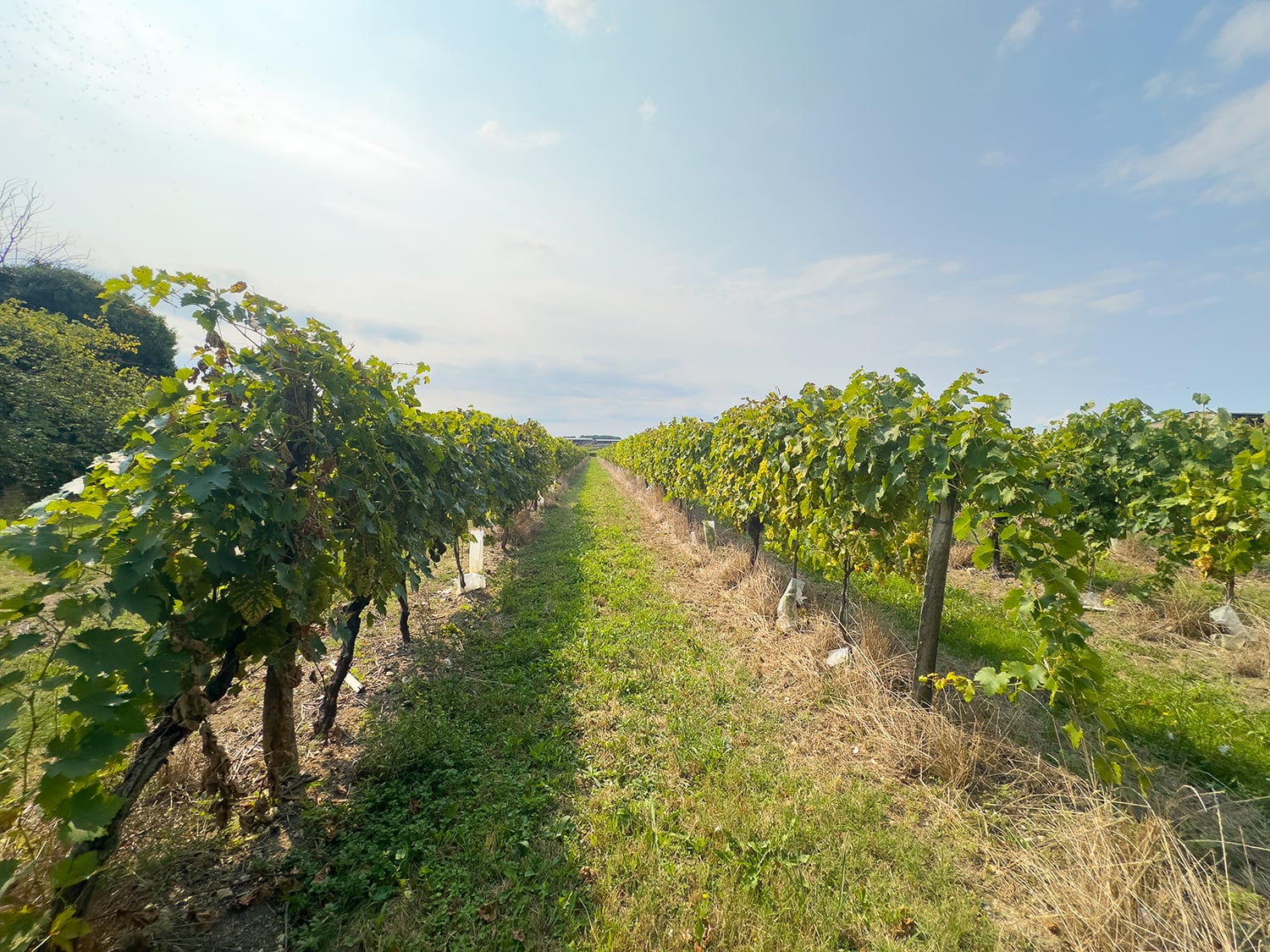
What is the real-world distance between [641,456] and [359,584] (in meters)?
16.6

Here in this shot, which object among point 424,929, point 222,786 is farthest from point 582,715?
point 222,786

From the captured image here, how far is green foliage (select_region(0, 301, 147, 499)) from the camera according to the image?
12.3m

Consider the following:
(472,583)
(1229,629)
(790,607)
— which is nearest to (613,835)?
(790,607)

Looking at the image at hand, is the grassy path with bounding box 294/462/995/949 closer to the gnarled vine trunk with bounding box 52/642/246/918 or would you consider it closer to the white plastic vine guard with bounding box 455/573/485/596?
the gnarled vine trunk with bounding box 52/642/246/918

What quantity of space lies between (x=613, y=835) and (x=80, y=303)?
33280 mm

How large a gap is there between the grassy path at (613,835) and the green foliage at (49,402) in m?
13.7

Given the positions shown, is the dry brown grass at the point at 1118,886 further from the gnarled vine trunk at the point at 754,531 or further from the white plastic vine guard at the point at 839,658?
the gnarled vine trunk at the point at 754,531

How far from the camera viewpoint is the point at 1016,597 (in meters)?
3.02

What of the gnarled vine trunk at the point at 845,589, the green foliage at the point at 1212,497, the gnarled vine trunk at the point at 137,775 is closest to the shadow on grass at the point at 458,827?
the gnarled vine trunk at the point at 137,775

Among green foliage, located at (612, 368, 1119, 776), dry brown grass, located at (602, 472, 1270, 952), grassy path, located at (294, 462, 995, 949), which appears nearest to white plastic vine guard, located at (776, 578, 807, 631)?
dry brown grass, located at (602, 472, 1270, 952)

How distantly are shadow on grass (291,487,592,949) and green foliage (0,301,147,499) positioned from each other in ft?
43.7

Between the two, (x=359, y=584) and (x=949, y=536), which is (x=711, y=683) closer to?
(x=949, y=536)

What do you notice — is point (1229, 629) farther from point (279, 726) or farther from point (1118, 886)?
point (279, 726)

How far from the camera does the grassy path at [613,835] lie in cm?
242
